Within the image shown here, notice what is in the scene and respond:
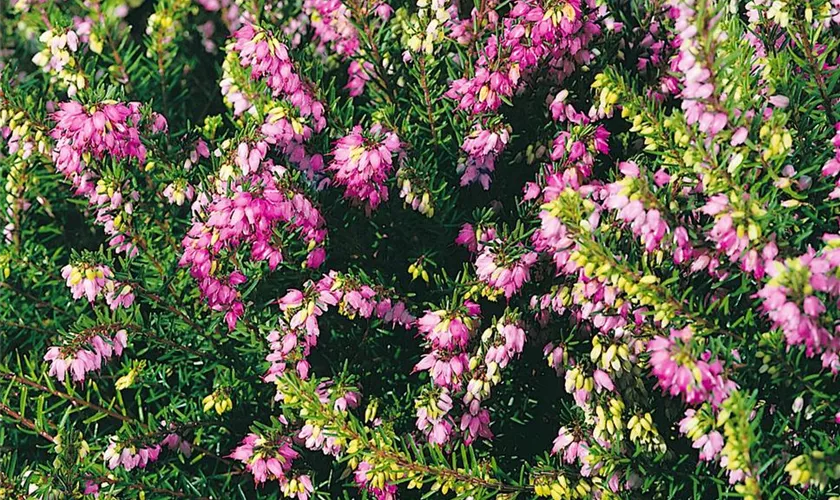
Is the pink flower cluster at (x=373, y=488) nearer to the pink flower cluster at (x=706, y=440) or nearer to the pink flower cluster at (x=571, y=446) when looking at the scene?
the pink flower cluster at (x=571, y=446)

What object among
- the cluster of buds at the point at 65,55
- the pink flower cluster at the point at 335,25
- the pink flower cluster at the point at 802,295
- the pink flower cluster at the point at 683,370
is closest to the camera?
the pink flower cluster at the point at 802,295

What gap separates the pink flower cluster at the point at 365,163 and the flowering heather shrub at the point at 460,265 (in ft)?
0.04

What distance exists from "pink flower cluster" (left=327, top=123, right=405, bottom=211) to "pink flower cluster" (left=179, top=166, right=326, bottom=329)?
0.45 feet

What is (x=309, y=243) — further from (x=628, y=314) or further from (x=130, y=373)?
(x=628, y=314)

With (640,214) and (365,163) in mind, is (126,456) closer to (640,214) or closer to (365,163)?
(365,163)

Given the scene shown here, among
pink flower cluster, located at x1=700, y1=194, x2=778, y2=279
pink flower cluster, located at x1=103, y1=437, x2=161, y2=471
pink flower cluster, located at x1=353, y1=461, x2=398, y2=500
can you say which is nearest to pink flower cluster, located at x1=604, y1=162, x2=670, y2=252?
pink flower cluster, located at x1=700, y1=194, x2=778, y2=279

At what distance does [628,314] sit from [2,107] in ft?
6.67

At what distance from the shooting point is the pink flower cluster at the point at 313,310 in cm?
268

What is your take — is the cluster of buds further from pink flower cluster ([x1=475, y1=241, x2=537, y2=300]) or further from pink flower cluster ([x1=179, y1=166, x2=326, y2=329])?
pink flower cluster ([x1=475, y1=241, x2=537, y2=300])

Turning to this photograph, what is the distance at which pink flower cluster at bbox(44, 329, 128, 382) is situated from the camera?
269cm

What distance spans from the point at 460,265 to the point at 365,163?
685 mm

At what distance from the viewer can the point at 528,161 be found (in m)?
2.90

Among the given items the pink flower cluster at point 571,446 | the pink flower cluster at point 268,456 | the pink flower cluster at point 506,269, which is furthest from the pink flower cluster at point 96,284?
the pink flower cluster at point 571,446

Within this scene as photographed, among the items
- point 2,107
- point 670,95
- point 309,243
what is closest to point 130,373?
point 309,243
